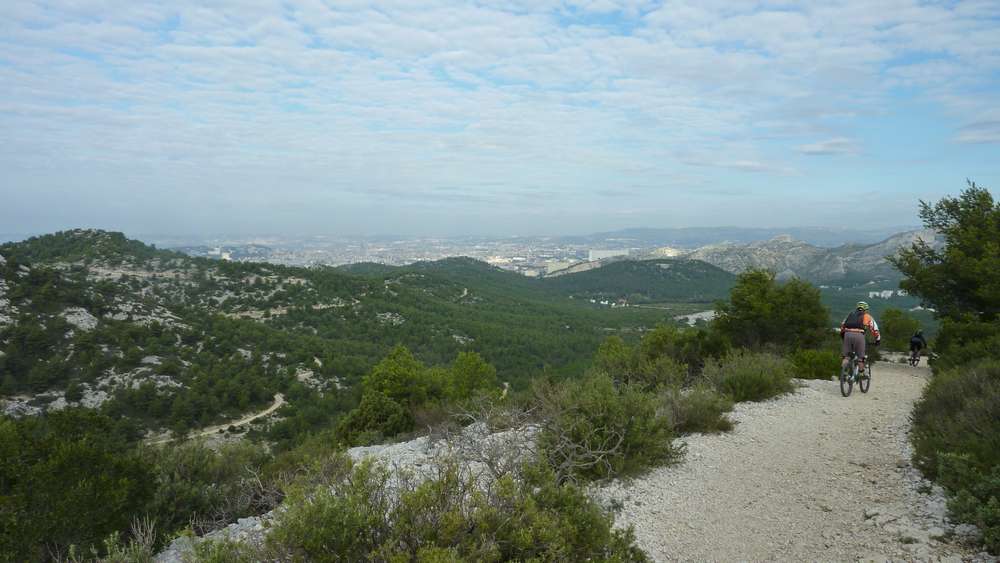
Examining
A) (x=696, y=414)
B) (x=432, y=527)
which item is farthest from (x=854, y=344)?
(x=432, y=527)

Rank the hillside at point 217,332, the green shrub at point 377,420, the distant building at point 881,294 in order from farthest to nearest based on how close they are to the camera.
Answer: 1. the distant building at point 881,294
2. the hillside at point 217,332
3. the green shrub at point 377,420

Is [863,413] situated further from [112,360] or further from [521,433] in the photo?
[112,360]

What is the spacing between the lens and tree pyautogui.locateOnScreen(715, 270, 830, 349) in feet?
51.2

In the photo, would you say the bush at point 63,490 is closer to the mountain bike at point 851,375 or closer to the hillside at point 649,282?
the mountain bike at point 851,375

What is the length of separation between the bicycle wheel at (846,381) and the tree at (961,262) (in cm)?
571

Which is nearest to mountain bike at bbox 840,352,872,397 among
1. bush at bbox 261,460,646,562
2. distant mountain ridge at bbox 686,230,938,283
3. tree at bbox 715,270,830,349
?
tree at bbox 715,270,830,349

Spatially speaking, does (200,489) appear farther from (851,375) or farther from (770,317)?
(770,317)

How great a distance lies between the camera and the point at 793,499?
15.9ft

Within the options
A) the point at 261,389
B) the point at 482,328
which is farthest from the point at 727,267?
the point at 261,389

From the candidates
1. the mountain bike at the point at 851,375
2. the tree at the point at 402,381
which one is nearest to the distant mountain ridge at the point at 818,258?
the tree at the point at 402,381

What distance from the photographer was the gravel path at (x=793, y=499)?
3.91 meters

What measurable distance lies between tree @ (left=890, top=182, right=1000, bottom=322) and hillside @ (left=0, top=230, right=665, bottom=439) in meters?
11.5

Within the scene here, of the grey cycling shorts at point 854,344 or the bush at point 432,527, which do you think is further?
the grey cycling shorts at point 854,344

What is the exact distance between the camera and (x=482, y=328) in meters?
42.4
